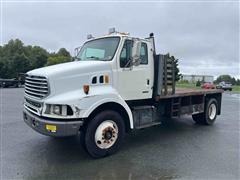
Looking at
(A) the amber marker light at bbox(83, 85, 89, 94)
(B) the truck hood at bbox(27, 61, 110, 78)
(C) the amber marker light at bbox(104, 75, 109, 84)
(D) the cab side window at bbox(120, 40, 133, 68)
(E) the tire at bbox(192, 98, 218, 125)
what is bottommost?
(E) the tire at bbox(192, 98, 218, 125)

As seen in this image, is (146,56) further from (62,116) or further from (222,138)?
(222,138)

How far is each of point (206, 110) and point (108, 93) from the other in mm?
4754

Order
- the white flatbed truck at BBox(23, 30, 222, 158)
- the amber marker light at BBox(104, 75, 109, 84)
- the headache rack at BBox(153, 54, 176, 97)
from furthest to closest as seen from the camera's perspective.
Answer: the headache rack at BBox(153, 54, 176, 97), the amber marker light at BBox(104, 75, 109, 84), the white flatbed truck at BBox(23, 30, 222, 158)

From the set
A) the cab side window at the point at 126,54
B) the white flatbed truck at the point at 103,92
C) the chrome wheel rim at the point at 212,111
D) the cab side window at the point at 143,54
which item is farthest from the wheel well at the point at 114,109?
the chrome wheel rim at the point at 212,111

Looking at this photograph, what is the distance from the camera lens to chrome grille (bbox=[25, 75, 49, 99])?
15.0 feet

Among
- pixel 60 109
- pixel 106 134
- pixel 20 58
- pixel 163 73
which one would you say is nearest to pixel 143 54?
pixel 163 73

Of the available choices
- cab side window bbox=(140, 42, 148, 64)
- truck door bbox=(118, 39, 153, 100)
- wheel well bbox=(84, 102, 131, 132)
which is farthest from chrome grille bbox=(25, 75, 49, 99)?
cab side window bbox=(140, 42, 148, 64)

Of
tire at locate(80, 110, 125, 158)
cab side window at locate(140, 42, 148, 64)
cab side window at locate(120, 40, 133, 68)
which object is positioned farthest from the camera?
cab side window at locate(140, 42, 148, 64)

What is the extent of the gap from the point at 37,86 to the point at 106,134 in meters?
1.75

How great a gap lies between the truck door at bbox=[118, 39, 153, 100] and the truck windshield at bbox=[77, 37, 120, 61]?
0.83 ft

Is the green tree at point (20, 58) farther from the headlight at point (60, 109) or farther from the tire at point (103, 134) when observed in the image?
the headlight at point (60, 109)

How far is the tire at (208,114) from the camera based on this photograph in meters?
8.30

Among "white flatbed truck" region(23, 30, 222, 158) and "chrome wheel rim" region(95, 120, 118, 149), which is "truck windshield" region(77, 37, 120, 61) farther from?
"chrome wheel rim" region(95, 120, 118, 149)

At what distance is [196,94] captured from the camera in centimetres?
765
